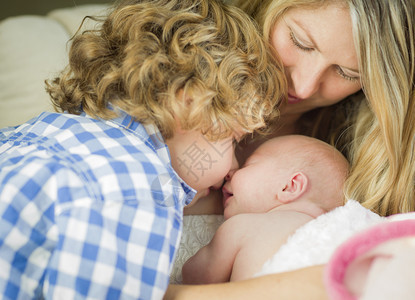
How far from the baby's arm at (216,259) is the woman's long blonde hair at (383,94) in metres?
0.33

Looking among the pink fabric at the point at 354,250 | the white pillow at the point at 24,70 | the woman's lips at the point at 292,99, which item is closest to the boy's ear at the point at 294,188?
the woman's lips at the point at 292,99

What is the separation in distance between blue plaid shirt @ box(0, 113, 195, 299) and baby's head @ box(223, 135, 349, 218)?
327mm

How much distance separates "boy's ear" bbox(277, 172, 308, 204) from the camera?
3.78 ft

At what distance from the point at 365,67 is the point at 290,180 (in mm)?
327

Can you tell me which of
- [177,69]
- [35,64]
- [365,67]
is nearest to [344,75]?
[365,67]

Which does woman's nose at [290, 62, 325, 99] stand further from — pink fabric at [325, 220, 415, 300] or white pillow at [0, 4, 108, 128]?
white pillow at [0, 4, 108, 128]

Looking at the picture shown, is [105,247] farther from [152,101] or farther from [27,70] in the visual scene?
[27,70]

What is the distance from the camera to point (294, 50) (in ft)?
A: 3.87

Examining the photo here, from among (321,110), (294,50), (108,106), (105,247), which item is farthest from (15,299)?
(321,110)

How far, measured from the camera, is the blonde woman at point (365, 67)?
111cm

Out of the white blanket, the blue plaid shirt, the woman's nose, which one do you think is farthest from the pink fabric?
the woman's nose

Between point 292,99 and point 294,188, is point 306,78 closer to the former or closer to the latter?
point 292,99

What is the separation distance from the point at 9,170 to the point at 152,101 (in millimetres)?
328

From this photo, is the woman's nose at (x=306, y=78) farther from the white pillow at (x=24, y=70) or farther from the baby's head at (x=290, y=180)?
the white pillow at (x=24, y=70)
